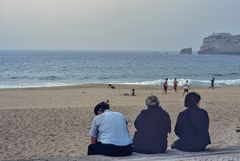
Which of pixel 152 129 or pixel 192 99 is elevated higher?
pixel 192 99

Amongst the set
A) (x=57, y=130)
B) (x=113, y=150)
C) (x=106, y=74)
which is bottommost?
(x=106, y=74)

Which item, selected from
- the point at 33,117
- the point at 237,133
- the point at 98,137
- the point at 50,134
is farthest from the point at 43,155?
the point at 33,117

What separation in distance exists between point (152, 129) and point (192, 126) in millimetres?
797

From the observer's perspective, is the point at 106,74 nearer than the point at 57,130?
No

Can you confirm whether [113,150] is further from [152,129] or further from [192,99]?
[192,99]

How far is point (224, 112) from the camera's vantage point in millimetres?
19578

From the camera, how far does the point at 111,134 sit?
7.89 metres

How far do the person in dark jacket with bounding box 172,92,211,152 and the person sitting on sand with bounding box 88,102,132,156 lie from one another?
1.16 m

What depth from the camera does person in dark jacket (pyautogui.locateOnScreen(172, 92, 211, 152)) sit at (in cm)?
858

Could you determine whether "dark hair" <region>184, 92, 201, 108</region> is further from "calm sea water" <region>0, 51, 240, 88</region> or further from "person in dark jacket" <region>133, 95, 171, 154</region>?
"calm sea water" <region>0, 51, 240, 88</region>

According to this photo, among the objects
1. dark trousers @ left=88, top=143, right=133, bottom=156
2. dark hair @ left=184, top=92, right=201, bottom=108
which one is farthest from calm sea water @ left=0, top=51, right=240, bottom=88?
dark trousers @ left=88, top=143, right=133, bottom=156

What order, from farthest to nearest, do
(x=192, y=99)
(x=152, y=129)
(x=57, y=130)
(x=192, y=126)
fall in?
1. (x=57, y=130)
2. (x=192, y=126)
3. (x=192, y=99)
4. (x=152, y=129)

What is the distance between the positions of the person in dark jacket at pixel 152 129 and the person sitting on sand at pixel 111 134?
1.42 ft

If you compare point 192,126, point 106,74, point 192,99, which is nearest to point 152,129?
point 192,126
